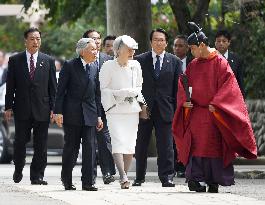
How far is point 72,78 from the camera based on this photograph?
16.7 metres

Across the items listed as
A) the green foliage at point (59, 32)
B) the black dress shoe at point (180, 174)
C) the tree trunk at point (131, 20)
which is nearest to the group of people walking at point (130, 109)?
the black dress shoe at point (180, 174)

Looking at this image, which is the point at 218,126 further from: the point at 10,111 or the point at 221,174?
the point at 10,111

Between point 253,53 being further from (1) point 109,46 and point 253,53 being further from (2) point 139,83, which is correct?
(2) point 139,83

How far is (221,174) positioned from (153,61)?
2.39m

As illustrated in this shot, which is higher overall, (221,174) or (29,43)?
(29,43)

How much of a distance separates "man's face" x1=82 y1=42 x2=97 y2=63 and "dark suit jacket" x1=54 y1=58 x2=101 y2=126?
0.11 metres

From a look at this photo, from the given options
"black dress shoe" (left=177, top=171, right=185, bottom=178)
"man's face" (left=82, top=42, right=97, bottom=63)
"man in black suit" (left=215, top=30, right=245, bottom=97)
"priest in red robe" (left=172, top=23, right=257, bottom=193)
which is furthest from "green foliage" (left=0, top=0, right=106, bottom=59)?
"priest in red robe" (left=172, top=23, right=257, bottom=193)

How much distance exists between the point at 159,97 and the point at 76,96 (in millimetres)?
1688

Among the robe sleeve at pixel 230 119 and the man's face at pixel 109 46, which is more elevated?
the man's face at pixel 109 46

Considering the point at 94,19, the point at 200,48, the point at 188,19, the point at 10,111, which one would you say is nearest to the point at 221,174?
the point at 200,48

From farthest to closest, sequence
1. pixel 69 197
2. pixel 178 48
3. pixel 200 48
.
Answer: pixel 178 48, pixel 200 48, pixel 69 197

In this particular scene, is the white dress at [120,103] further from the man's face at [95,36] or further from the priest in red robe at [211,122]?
the man's face at [95,36]

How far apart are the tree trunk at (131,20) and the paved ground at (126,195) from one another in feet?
16.6

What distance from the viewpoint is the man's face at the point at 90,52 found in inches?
657
